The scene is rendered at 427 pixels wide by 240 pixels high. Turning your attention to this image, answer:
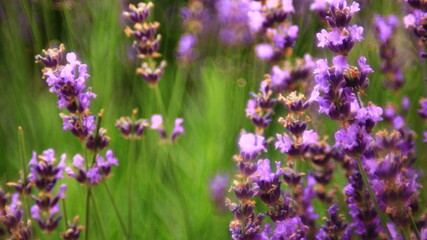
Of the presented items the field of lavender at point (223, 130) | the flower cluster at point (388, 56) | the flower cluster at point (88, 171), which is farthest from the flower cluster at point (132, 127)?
the flower cluster at point (388, 56)

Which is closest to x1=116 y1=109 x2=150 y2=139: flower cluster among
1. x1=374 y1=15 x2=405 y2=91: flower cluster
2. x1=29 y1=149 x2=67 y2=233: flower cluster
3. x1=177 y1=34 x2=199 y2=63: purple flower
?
x1=29 y1=149 x2=67 y2=233: flower cluster

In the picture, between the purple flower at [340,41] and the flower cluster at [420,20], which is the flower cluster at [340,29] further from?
the flower cluster at [420,20]

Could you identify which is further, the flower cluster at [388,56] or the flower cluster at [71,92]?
the flower cluster at [388,56]

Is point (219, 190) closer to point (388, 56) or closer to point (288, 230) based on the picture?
point (288, 230)

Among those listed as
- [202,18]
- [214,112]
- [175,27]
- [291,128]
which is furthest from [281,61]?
[175,27]

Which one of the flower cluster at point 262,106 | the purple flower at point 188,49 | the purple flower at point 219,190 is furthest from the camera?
the purple flower at point 188,49

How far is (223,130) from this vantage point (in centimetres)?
146

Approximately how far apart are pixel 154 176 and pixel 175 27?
1.17 metres

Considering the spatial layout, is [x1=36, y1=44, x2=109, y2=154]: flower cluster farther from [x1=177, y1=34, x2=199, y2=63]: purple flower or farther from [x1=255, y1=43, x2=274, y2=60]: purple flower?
[x1=177, y1=34, x2=199, y2=63]: purple flower

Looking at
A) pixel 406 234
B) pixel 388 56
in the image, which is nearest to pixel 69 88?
pixel 406 234

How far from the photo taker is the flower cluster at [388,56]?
141cm

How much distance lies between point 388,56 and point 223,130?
51 centimetres

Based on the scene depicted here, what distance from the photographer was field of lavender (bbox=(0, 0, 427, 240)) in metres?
0.80

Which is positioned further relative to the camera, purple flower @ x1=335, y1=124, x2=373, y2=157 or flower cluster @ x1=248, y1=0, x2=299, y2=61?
flower cluster @ x1=248, y1=0, x2=299, y2=61
